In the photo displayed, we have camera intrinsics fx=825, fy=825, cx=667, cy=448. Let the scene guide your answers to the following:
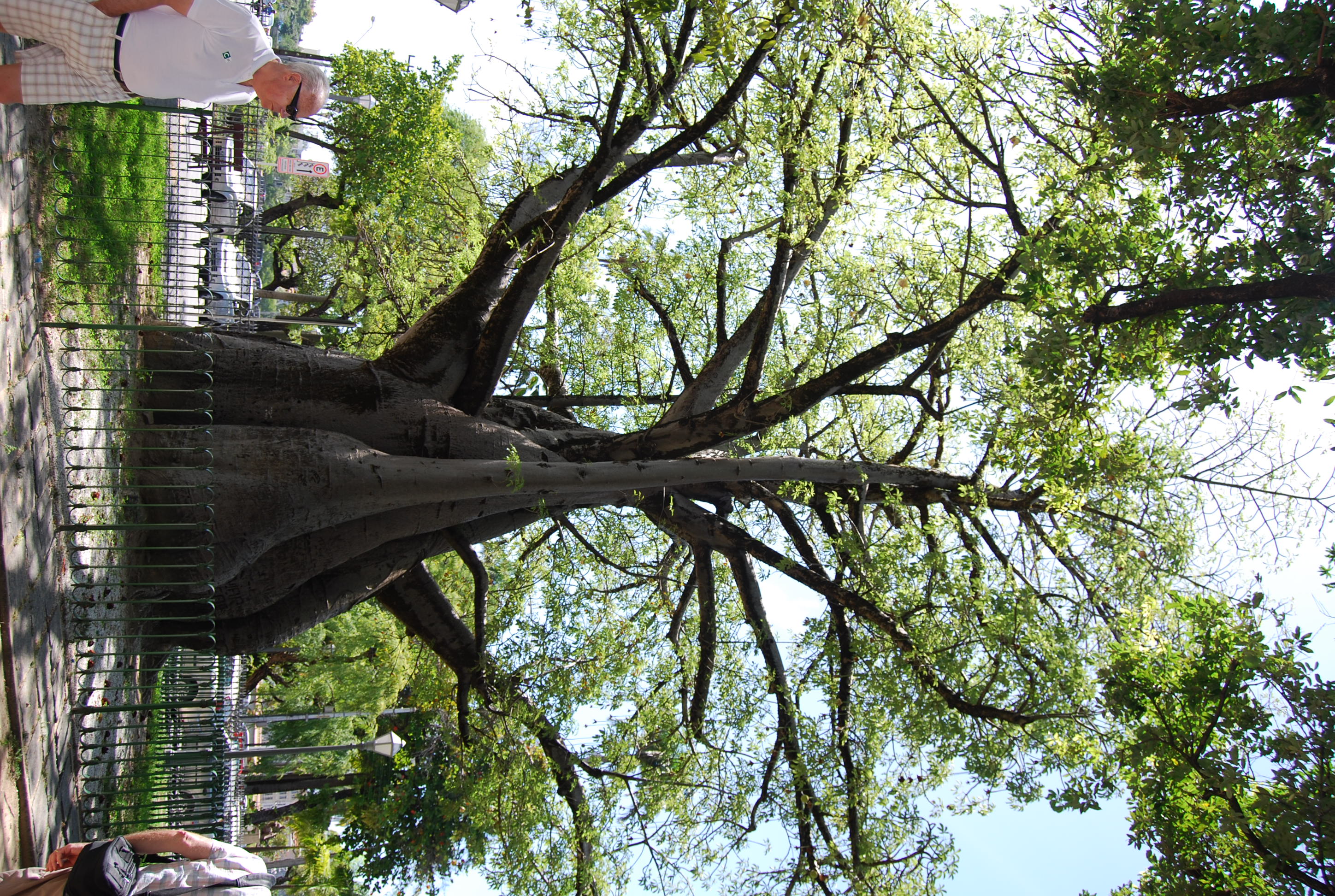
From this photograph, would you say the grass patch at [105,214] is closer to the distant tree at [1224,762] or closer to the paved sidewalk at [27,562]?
the paved sidewalk at [27,562]

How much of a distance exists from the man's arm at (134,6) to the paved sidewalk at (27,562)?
1.16m

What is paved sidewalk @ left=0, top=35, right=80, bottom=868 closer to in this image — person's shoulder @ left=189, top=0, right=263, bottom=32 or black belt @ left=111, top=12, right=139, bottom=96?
black belt @ left=111, top=12, right=139, bottom=96

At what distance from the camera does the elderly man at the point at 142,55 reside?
16.6ft

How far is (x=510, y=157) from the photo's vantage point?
13031 millimetres

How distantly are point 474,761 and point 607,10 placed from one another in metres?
9.43

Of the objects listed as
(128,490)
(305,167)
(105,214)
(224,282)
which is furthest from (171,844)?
(305,167)

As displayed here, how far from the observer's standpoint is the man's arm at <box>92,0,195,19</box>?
5094 mm

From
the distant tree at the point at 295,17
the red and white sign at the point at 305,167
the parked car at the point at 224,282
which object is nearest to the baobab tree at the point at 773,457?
the parked car at the point at 224,282

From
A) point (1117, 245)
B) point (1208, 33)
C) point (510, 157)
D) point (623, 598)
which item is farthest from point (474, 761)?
point (1208, 33)

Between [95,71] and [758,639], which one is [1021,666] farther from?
[95,71]

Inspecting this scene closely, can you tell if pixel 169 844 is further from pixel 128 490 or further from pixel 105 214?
pixel 105 214

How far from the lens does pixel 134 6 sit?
5.13m

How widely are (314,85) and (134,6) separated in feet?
3.52

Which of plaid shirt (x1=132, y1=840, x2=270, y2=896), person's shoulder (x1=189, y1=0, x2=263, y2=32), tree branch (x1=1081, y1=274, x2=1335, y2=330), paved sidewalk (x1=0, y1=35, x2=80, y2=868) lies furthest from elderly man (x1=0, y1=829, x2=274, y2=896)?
tree branch (x1=1081, y1=274, x2=1335, y2=330)
